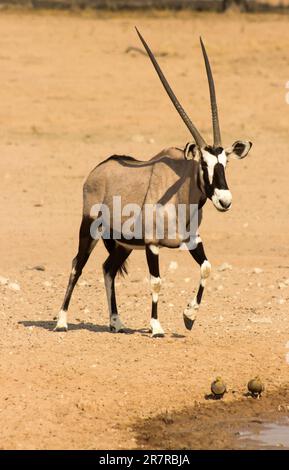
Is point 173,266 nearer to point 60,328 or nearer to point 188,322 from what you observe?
point 60,328

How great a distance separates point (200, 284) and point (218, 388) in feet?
3.49

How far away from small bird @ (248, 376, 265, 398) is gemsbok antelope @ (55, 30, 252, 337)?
3.05 feet

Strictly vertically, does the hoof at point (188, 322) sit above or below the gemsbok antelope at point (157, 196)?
below

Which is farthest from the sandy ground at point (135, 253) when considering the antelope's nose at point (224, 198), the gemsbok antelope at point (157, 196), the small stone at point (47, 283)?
the antelope's nose at point (224, 198)

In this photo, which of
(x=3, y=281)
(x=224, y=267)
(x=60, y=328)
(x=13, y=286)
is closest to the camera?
(x=60, y=328)

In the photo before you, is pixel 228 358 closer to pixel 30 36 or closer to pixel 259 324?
pixel 259 324

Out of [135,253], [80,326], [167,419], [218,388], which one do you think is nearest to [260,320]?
[80,326]

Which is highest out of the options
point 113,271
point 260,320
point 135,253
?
point 135,253

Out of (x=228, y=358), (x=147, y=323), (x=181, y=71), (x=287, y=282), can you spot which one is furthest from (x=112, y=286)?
(x=181, y=71)

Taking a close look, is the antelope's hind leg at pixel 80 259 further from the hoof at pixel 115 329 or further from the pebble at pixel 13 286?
the pebble at pixel 13 286

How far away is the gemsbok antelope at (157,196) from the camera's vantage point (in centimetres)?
968

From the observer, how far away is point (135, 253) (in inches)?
562

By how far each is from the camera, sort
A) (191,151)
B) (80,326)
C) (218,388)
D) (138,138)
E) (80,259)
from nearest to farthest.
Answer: (218,388) < (191,151) < (80,259) < (80,326) < (138,138)

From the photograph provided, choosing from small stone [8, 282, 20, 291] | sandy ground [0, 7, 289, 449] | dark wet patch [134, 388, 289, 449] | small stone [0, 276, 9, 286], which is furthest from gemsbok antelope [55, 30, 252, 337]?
small stone [0, 276, 9, 286]
